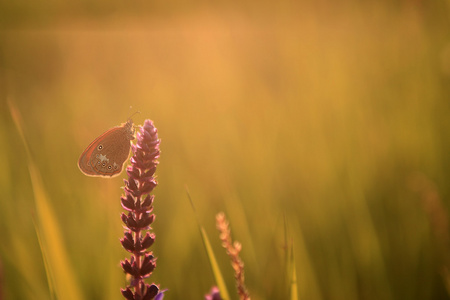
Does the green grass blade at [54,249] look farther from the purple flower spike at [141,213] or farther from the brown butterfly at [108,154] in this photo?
the purple flower spike at [141,213]

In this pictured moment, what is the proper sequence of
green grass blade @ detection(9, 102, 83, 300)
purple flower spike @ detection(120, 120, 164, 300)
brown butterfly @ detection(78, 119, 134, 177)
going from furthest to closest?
brown butterfly @ detection(78, 119, 134, 177) < green grass blade @ detection(9, 102, 83, 300) < purple flower spike @ detection(120, 120, 164, 300)

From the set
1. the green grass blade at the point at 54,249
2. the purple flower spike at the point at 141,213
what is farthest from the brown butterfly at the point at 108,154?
the purple flower spike at the point at 141,213

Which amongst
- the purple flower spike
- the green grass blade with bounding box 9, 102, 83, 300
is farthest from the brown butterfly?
the purple flower spike

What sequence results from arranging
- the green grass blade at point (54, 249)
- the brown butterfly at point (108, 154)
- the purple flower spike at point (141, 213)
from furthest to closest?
the brown butterfly at point (108, 154)
the green grass blade at point (54, 249)
the purple flower spike at point (141, 213)

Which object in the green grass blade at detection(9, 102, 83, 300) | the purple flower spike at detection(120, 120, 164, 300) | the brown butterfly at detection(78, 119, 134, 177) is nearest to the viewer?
the purple flower spike at detection(120, 120, 164, 300)

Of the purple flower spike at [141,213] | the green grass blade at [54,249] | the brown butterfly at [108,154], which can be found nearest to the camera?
the purple flower spike at [141,213]

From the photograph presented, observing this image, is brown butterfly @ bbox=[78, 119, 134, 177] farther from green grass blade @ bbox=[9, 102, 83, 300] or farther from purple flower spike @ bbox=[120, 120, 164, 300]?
purple flower spike @ bbox=[120, 120, 164, 300]

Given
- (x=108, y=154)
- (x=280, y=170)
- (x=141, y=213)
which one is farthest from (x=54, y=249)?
(x=280, y=170)
